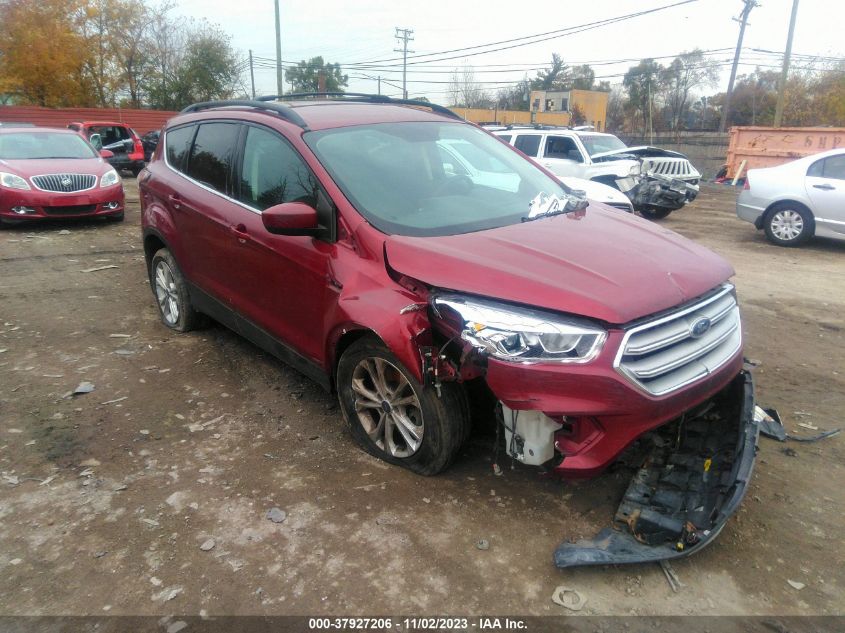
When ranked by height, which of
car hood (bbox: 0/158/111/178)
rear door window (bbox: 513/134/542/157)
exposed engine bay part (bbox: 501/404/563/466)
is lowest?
exposed engine bay part (bbox: 501/404/563/466)

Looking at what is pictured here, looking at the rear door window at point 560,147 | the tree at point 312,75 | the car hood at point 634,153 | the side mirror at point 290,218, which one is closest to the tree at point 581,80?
the tree at point 312,75

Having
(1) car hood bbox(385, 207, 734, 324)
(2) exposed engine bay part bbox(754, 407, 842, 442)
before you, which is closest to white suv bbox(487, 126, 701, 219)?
(2) exposed engine bay part bbox(754, 407, 842, 442)

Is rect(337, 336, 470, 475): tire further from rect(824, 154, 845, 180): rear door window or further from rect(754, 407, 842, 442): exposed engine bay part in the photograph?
rect(824, 154, 845, 180): rear door window

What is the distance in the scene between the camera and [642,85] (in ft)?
194

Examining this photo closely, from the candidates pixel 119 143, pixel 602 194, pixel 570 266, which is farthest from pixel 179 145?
pixel 119 143

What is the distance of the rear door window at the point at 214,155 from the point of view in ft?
13.7

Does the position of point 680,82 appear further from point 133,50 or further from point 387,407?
point 387,407

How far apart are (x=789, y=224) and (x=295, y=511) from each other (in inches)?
371

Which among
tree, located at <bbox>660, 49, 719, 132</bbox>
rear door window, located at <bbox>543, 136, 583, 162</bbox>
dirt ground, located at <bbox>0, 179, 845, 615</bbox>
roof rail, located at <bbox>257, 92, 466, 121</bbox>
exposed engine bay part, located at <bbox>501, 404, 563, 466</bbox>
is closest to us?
dirt ground, located at <bbox>0, 179, 845, 615</bbox>

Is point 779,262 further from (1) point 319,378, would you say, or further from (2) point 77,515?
(2) point 77,515

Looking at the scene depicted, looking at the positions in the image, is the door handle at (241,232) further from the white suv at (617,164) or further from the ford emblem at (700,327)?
the white suv at (617,164)

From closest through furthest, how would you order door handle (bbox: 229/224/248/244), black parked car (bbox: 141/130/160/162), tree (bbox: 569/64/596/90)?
door handle (bbox: 229/224/248/244), black parked car (bbox: 141/130/160/162), tree (bbox: 569/64/596/90)

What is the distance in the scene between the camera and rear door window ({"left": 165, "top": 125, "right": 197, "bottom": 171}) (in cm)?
479

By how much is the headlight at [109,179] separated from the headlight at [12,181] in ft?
3.64
